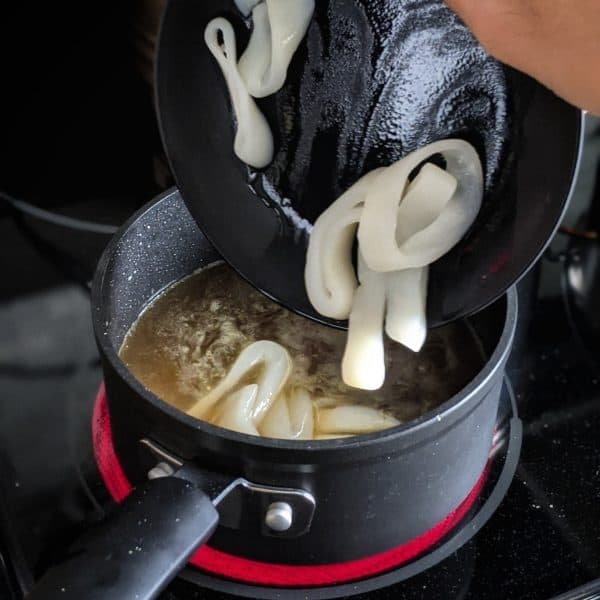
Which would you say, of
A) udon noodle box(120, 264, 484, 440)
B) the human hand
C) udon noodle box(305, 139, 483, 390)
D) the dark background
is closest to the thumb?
the human hand

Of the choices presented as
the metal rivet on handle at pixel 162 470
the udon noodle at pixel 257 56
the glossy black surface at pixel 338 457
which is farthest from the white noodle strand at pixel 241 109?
the metal rivet on handle at pixel 162 470

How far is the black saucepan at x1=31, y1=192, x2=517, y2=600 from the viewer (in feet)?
1.57

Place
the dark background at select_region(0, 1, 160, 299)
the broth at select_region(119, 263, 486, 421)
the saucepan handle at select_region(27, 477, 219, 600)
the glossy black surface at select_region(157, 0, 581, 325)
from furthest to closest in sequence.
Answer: the dark background at select_region(0, 1, 160, 299) < the broth at select_region(119, 263, 486, 421) < the glossy black surface at select_region(157, 0, 581, 325) < the saucepan handle at select_region(27, 477, 219, 600)

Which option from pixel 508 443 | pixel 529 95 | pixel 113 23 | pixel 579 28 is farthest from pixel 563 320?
pixel 113 23

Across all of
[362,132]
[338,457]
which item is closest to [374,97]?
[362,132]

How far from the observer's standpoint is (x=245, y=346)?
0.75 metres

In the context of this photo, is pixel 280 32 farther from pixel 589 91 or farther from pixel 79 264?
pixel 79 264

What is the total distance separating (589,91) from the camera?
50cm

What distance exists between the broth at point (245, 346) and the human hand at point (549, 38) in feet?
0.89

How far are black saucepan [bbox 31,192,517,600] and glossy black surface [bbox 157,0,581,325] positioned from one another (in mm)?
65

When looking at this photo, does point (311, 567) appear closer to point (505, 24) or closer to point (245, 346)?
point (245, 346)

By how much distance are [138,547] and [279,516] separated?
0.30 ft

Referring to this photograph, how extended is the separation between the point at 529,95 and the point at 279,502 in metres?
0.30

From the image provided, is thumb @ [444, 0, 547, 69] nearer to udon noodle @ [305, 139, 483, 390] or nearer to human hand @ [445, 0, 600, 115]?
human hand @ [445, 0, 600, 115]
